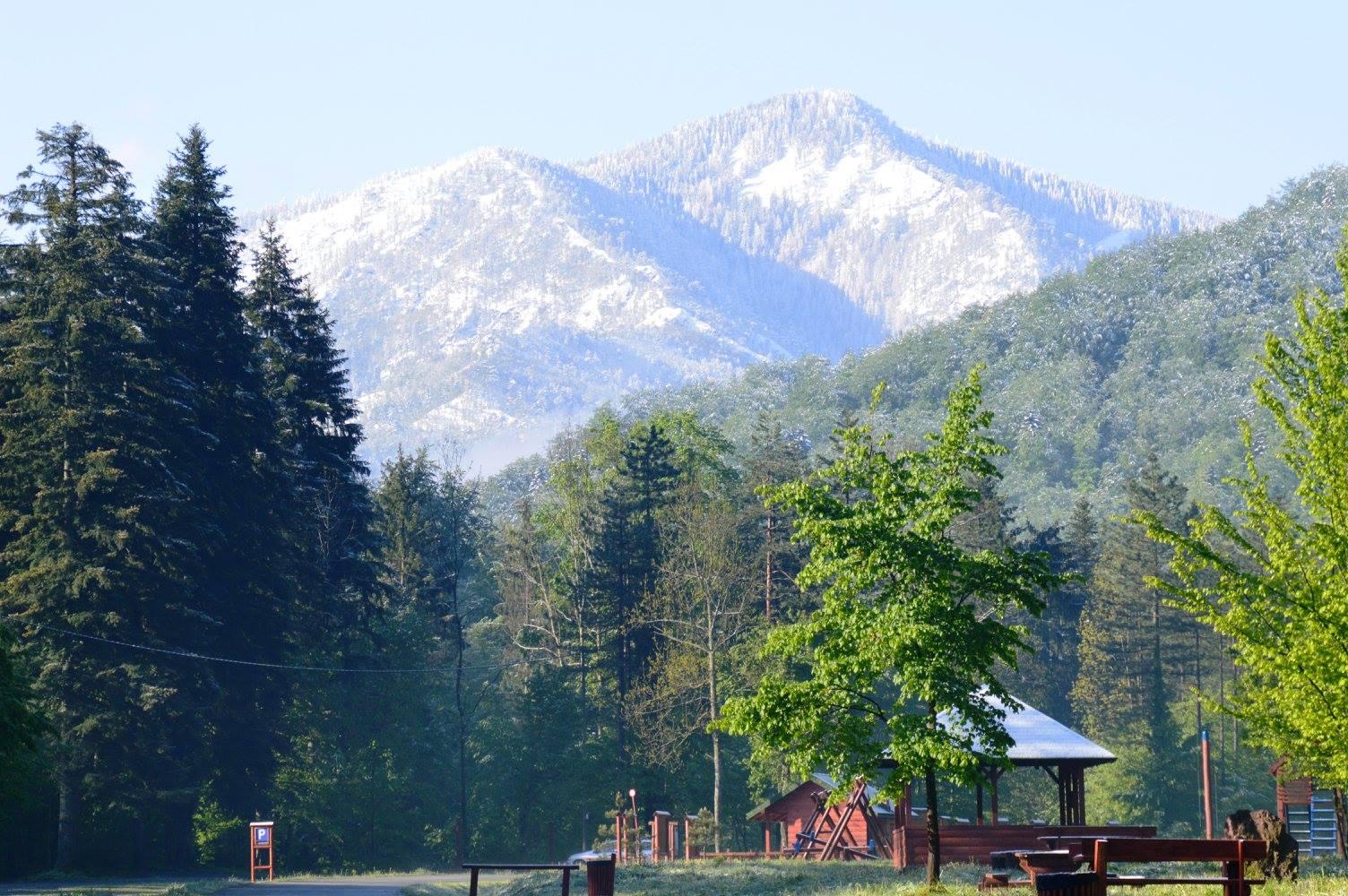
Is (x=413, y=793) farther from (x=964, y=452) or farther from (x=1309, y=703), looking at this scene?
(x=1309, y=703)

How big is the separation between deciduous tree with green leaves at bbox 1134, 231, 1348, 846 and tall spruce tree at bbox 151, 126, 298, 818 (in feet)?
117

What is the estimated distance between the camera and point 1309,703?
23.7 metres

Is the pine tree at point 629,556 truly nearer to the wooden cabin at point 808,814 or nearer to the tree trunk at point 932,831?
the wooden cabin at point 808,814

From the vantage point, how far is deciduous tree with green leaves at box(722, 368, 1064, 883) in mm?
29078

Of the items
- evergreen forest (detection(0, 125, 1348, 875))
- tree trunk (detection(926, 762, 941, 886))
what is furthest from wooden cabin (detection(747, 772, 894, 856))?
tree trunk (detection(926, 762, 941, 886))

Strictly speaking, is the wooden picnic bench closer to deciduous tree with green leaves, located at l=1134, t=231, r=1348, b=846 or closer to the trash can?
deciduous tree with green leaves, located at l=1134, t=231, r=1348, b=846

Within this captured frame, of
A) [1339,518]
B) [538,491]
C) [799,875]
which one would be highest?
[538,491]

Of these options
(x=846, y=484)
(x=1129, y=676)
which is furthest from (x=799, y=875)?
(x=1129, y=676)

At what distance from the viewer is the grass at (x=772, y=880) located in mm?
31516

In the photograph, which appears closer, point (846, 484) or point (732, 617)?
point (846, 484)

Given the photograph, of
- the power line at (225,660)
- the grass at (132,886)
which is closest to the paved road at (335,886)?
the grass at (132,886)

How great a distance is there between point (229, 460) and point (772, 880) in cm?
2552

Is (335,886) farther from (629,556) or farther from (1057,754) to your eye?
(629,556)

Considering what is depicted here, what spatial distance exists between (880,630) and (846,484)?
3.01 m
